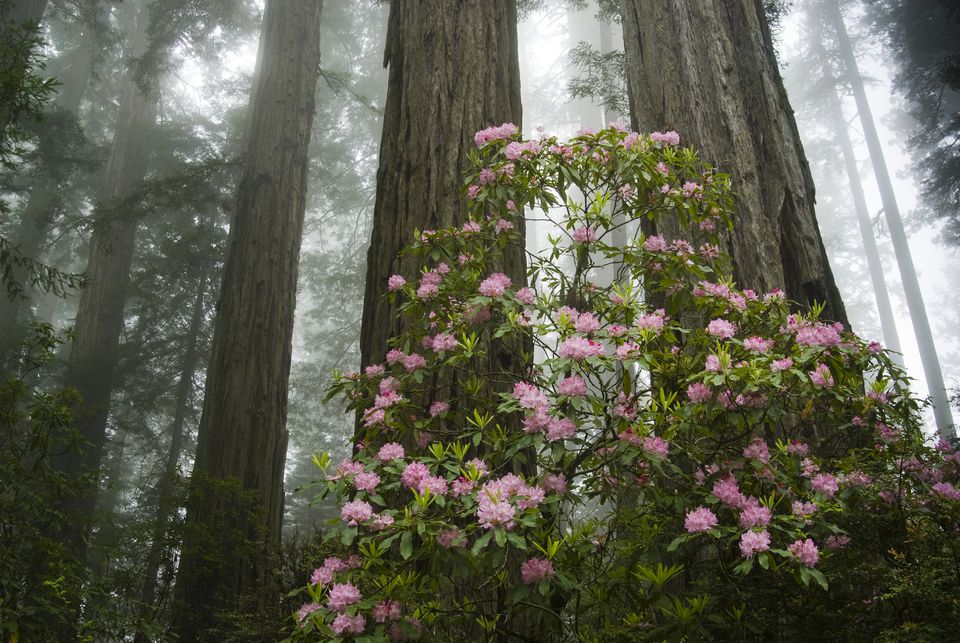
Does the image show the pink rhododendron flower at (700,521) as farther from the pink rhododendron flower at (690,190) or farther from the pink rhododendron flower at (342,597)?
the pink rhododendron flower at (690,190)

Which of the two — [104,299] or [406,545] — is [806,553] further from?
[104,299]

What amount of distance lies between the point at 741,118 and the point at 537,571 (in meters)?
3.07

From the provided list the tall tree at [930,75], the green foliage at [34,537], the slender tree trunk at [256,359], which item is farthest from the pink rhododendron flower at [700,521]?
the tall tree at [930,75]

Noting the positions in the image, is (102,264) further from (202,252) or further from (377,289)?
(377,289)

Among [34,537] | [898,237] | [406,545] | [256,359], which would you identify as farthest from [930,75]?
[34,537]

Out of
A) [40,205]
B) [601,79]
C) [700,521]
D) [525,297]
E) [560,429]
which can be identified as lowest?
[700,521]

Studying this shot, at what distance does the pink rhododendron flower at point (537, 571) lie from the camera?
160cm

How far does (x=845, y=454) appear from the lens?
2.44 m

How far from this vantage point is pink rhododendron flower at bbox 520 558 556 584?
160 cm

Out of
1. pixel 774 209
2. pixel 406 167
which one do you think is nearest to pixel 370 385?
pixel 406 167

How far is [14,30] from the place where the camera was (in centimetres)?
532

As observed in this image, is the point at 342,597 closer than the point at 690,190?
Yes

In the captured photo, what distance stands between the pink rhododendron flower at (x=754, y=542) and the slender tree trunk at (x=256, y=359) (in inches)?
135

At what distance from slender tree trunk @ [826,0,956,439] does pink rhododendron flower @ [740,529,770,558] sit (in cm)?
1913
